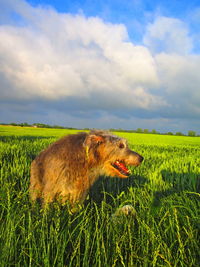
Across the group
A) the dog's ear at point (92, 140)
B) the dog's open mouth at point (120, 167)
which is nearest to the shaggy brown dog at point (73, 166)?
the dog's ear at point (92, 140)

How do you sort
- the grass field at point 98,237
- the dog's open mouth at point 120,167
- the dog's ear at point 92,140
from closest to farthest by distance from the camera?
the grass field at point 98,237
the dog's ear at point 92,140
the dog's open mouth at point 120,167

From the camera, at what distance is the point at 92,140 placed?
416cm

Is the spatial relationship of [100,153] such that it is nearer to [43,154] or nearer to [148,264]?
[43,154]

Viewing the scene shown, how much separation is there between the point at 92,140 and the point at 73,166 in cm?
64

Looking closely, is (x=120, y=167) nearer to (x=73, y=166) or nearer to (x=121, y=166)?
(x=121, y=166)

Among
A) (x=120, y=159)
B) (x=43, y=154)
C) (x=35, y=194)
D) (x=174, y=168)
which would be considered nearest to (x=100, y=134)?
(x=120, y=159)

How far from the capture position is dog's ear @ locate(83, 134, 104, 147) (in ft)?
13.3

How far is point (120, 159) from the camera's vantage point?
475 cm

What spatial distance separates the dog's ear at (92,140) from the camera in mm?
4061

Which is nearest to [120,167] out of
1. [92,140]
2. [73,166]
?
[92,140]

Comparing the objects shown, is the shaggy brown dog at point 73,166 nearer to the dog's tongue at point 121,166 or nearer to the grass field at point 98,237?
the dog's tongue at point 121,166

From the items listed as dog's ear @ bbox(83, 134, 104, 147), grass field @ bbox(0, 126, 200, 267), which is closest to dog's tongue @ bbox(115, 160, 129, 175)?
dog's ear @ bbox(83, 134, 104, 147)

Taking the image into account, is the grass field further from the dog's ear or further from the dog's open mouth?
the dog's open mouth

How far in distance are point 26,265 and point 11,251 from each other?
0.27 metres
